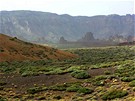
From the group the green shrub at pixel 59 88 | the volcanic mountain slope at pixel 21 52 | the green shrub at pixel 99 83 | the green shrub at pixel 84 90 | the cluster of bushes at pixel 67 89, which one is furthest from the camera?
the volcanic mountain slope at pixel 21 52

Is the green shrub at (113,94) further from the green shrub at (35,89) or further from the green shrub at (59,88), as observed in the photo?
the green shrub at (35,89)

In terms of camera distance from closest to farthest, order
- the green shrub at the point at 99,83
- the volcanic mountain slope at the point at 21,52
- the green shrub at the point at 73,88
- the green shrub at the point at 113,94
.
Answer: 1. the green shrub at the point at 113,94
2. the green shrub at the point at 73,88
3. the green shrub at the point at 99,83
4. the volcanic mountain slope at the point at 21,52

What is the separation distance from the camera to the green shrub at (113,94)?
22.2 m

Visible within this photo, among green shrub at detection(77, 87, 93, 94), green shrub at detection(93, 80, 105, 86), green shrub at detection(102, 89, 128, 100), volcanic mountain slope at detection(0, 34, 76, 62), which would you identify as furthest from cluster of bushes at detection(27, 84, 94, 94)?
volcanic mountain slope at detection(0, 34, 76, 62)

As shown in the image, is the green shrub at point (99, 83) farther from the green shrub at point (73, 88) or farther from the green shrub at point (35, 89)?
the green shrub at point (35, 89)

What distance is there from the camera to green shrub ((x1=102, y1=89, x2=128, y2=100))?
72.7ft

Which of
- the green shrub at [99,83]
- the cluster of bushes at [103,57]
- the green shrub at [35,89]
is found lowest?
the cluster of bushes at [103,57]

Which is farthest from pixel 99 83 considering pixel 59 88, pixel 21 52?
pixel 21 52

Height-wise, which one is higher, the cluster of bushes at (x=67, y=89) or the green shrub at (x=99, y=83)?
the green shrub at (x=99, y=83)

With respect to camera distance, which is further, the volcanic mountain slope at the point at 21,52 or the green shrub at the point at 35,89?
the volcanic mountain slope at the point at 21,52

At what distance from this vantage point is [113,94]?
74.6 feet

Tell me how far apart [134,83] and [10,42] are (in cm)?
6599

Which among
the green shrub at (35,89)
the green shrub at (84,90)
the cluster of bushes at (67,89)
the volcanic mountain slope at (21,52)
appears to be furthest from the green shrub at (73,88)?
the volcanic mountain slope at (21,52)

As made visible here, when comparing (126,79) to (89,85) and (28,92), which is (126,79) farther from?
(28,92)
